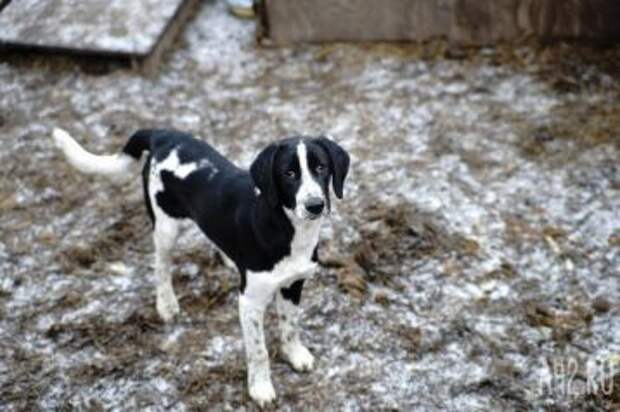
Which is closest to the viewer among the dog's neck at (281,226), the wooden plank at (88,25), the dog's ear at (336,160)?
the dog's ear at (336,160)

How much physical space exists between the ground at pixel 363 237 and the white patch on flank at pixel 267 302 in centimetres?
10

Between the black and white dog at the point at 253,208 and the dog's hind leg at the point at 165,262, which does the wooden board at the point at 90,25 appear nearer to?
the black and white dog at the point at 253,208

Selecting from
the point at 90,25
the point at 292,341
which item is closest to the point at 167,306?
the point at 292,341

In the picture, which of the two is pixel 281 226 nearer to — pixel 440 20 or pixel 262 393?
pixel 262 393

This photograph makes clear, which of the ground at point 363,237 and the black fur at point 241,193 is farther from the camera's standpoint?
the ground at point 363,237

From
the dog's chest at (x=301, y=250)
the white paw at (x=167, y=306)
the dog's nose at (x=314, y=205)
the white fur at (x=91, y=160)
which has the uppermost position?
the dog's nose at (x=314, y=205)

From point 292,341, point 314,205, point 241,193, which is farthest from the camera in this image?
point 292,341

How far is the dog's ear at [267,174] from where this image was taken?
9.58ft

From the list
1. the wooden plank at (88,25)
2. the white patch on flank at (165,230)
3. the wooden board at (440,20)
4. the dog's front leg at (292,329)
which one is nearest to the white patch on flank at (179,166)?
the white patch on flank at (165,230)

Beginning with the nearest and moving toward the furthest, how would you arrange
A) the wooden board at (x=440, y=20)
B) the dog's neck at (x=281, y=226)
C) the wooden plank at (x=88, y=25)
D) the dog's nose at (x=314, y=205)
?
1. the dog's nose at (x=314, y=205)
2. the dog's neck at (x=281, y=226)
3. the wooden board at (x=440, y=20)
4. the wooden plank at (x=88, y=25)

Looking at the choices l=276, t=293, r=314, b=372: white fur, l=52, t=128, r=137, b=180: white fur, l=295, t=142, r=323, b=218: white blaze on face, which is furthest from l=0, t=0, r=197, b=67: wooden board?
l=295, t=142, r=323, b=218: white blaze on face

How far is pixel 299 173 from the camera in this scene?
2.89 meters

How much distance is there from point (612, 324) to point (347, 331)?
1265 mm

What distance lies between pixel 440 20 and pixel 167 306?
3111 mm
